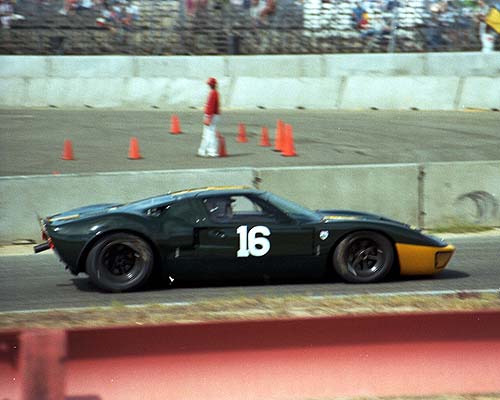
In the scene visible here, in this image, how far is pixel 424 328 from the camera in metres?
5.87

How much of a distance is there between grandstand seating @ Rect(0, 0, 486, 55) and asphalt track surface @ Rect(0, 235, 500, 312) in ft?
56.0

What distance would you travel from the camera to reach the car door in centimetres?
941

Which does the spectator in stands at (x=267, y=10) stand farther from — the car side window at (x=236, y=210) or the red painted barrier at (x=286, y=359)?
the red painted barrier at (x=286, y=359)

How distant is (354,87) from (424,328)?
61.4 feet

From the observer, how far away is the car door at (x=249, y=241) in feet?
30.9

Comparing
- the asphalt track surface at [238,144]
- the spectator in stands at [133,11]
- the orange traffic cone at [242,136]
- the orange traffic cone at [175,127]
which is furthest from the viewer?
the spectator in stands at [133,11]

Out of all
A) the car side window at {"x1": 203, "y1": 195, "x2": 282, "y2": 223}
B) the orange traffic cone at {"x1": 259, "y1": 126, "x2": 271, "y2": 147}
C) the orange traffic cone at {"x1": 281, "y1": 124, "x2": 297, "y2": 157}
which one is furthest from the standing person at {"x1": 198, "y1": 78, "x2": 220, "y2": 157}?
the car side window at {"x1": 203, "y1": 195, "x2": 282, "y2": 223}

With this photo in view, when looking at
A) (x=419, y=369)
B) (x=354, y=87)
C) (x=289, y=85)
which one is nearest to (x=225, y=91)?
(x=289, y=85)

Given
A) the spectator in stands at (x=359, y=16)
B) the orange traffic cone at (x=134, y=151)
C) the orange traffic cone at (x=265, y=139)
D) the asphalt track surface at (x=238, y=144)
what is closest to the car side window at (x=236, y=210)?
the asphalt track surface at (x=238, y=144)

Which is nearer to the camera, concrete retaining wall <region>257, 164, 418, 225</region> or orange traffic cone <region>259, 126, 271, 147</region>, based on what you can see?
concrete retaining wall <region>257, 164, 418, 225</region>

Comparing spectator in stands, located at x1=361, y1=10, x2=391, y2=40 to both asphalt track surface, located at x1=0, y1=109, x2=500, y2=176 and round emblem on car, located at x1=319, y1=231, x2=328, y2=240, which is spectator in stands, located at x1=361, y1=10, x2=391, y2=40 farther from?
round emblem on car, located at x1=319, y1=231, x2=328, y2=240

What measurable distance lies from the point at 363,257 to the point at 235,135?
12.1m

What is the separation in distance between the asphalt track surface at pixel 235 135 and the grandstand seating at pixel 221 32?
3.62m

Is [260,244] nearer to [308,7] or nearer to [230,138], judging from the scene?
[230,138]
